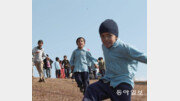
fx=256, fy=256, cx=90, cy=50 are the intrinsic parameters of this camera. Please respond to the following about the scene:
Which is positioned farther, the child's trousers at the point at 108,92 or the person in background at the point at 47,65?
the person in background at the point at 47,65

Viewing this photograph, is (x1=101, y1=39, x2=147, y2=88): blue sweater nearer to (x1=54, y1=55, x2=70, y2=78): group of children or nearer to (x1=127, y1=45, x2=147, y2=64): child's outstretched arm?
(x1=127, y1=45, x2=147, y2=64): child's outstretched arm

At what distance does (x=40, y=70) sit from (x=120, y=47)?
695cm

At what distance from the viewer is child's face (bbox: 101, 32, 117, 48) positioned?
11.8 ft

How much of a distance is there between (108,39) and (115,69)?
433 millimetres

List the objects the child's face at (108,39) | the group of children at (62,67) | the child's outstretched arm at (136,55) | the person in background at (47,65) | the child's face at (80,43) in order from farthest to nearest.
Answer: the group of children at (62,67) < the person in background at (47,65) < the child's face at (80,43) < the child's face at (108,39) < the child's outstretched arm at (136,55)

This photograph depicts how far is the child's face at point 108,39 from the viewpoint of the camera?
3605mm

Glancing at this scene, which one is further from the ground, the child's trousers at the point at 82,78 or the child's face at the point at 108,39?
the child's face at the point at 108,39

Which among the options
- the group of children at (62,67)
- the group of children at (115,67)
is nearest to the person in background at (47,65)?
the group of children at (62,67)

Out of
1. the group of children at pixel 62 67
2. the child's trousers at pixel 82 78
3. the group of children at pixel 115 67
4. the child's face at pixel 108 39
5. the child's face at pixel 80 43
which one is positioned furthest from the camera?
the group of children at pixel 62 67

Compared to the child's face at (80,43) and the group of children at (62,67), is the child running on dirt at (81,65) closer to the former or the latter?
the child's face at (80,43)

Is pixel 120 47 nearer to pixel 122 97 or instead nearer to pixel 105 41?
pixel 105 41

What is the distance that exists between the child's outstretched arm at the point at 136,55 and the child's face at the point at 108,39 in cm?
27

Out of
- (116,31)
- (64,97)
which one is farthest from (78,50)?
(116,31)

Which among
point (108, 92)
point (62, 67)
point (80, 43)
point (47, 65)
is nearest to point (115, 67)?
point (108, 92)
